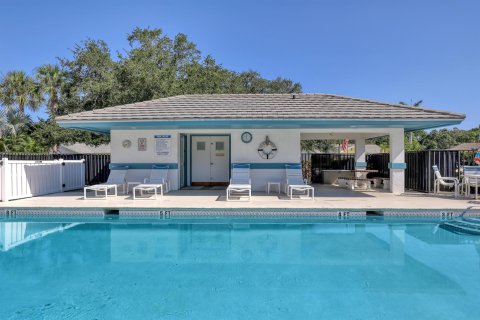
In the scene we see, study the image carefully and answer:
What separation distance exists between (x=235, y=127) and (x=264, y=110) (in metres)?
1.32

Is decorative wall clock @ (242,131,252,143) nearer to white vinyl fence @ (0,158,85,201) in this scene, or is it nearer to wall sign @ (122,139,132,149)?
wall sign @ (122,139,132,149)

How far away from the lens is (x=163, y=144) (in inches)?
488

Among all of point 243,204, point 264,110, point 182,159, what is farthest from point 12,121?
point 243,204

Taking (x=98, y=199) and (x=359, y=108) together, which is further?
(x=359, y=108)

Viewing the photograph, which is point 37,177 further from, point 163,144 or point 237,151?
point 237,151

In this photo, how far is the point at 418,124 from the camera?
1088cm

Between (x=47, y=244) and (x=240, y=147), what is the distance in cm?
729

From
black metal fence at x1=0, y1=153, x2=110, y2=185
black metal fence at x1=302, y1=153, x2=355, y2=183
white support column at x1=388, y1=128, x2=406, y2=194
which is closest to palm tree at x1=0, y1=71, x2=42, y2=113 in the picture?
black metal fence at x1=0, y1=153, x2=110, y2=185

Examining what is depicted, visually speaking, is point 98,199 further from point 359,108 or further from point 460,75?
point 460,75

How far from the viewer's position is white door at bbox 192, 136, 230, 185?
14.3 m

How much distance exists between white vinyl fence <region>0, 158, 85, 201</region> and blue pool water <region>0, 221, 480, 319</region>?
2.38 meters

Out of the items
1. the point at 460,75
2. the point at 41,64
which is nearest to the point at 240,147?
the point at 41,64

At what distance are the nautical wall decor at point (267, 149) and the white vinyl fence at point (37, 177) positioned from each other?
313 inches

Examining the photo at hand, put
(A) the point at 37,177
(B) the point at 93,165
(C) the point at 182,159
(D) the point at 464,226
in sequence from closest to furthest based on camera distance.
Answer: (D) the point at 464,226, (A) the point at 37,177, (C) the point at 182,159, (B) the point at 93,165
